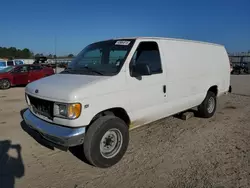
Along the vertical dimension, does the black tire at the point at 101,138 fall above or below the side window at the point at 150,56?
below

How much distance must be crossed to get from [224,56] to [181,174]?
15.8 ft

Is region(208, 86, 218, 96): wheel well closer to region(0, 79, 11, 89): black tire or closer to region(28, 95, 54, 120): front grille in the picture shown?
region(28, 95, 54, 120): front grille

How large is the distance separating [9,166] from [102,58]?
2.48 metres

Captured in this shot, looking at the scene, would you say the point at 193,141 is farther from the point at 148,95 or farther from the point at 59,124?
the point at 59,124

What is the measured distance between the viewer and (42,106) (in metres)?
3.94

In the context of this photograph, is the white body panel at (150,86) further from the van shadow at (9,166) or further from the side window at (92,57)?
the van shadow at (9,166)

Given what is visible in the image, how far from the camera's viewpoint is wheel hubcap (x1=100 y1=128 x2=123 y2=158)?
3.84 meters

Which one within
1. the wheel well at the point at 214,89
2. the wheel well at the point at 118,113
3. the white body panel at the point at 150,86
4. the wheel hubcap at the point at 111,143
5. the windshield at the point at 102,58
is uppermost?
the windshield at the point at 102,58

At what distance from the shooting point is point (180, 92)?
5.20 metres

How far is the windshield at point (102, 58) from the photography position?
409 cm

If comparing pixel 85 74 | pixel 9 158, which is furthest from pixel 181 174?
pixel 9 158

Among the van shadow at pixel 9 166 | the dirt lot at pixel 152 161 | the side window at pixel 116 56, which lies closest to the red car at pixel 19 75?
the dirt lot at pixel 152 161

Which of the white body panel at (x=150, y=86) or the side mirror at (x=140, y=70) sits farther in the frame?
the side mirror at (x=140, y=70)

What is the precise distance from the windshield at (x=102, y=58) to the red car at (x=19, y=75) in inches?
459
